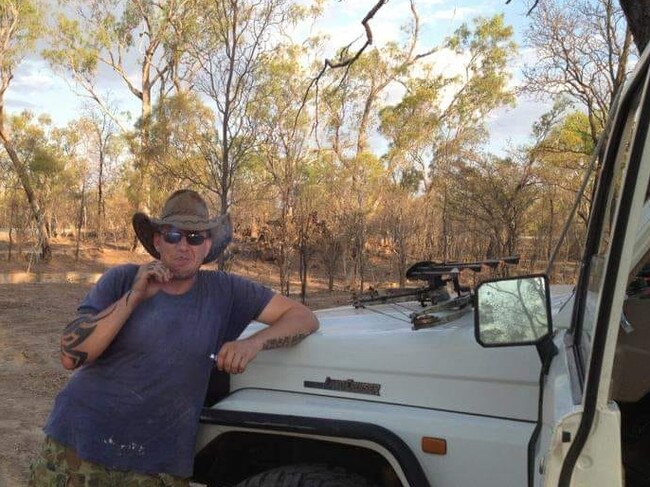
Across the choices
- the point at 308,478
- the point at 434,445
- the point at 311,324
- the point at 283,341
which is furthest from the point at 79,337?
the point at 434,445

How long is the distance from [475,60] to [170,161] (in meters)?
16.4

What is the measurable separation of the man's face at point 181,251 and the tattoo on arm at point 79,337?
0.92 ft

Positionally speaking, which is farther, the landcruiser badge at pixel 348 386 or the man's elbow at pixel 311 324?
the man's elbow at pixel 311 324

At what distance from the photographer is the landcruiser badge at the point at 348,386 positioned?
1992 millimetres

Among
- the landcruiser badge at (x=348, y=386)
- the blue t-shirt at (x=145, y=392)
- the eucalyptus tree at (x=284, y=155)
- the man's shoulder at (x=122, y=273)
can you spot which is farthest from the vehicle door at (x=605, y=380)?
the eucalyptus tree at (x=284, y=155)

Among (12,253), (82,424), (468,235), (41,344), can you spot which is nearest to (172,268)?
(82,424)

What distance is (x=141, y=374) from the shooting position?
2.19 m

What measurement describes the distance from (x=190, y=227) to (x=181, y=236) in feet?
0.16

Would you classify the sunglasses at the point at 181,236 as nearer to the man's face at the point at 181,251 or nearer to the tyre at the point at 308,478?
the man's face at the point at 181,251

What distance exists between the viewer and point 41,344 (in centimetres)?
938

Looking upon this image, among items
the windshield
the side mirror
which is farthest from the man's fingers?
the windshield

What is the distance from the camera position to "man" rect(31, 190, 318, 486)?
2139 millimetres

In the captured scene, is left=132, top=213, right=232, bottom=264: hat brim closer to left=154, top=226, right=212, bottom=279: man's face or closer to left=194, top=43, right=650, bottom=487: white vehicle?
left=154, top=226, right=212, bottom=279: man's face

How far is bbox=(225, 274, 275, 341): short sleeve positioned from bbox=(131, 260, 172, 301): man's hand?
28 centimetres
